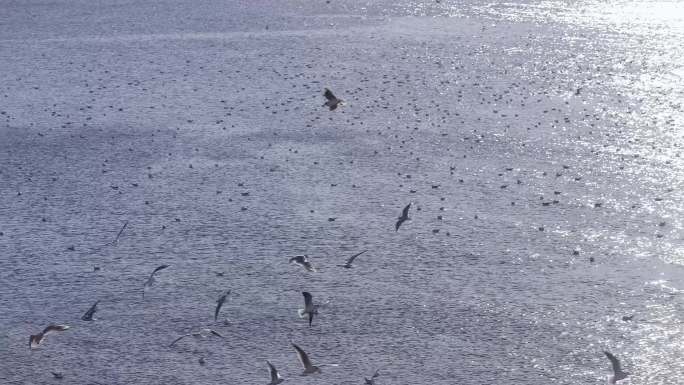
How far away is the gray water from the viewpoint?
6.36 m

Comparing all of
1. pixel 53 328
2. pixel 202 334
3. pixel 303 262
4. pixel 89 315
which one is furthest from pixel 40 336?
pixel 303 262

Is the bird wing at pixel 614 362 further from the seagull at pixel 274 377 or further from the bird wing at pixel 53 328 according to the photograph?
the bird wing at pixel 53 328

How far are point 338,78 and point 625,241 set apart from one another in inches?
226

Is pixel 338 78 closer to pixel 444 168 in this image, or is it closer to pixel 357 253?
pixel 444 168

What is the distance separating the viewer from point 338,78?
13031 mm

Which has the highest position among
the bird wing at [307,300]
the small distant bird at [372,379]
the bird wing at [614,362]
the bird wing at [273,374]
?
the bird wing at [614,362]

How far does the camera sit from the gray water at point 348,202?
20.9ft

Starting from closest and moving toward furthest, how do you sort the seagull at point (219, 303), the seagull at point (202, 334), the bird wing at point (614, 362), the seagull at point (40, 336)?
the bird wing at point (614, 362) < the seagull at point (40, 336) < the seagull at point (202, 334) < the seagull at point (219, 303)

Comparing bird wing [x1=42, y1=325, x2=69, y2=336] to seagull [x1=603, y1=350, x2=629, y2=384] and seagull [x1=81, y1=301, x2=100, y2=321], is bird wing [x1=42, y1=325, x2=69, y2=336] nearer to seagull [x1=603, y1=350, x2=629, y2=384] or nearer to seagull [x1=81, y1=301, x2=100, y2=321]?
seagull [x1=81, y1=301, x2=100, y2=321]

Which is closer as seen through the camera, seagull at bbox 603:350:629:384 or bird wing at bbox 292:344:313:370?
seagull at bbox 603:350:629:384

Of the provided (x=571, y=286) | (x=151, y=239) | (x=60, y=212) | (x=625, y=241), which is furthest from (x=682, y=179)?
(x=60, y=212)

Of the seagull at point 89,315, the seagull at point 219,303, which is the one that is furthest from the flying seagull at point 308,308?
the seagull at point 89,315

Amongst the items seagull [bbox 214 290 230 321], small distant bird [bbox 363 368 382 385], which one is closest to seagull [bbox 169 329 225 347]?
seagull [bbox 214 290 230 321]

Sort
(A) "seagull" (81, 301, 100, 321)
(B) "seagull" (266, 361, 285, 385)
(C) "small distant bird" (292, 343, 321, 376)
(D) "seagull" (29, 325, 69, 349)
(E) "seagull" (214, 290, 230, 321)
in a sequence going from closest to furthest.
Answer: (B) "seagull" (266, 361, 285, 385) < (C) "small distant bird" (292, 343, 321, 376) < (D) "seagull" (29, 325, 69, 349) < (E) "seagull" (214, 290, 230, 321) < (A) "seagull" (81, 301, 100, 321)
